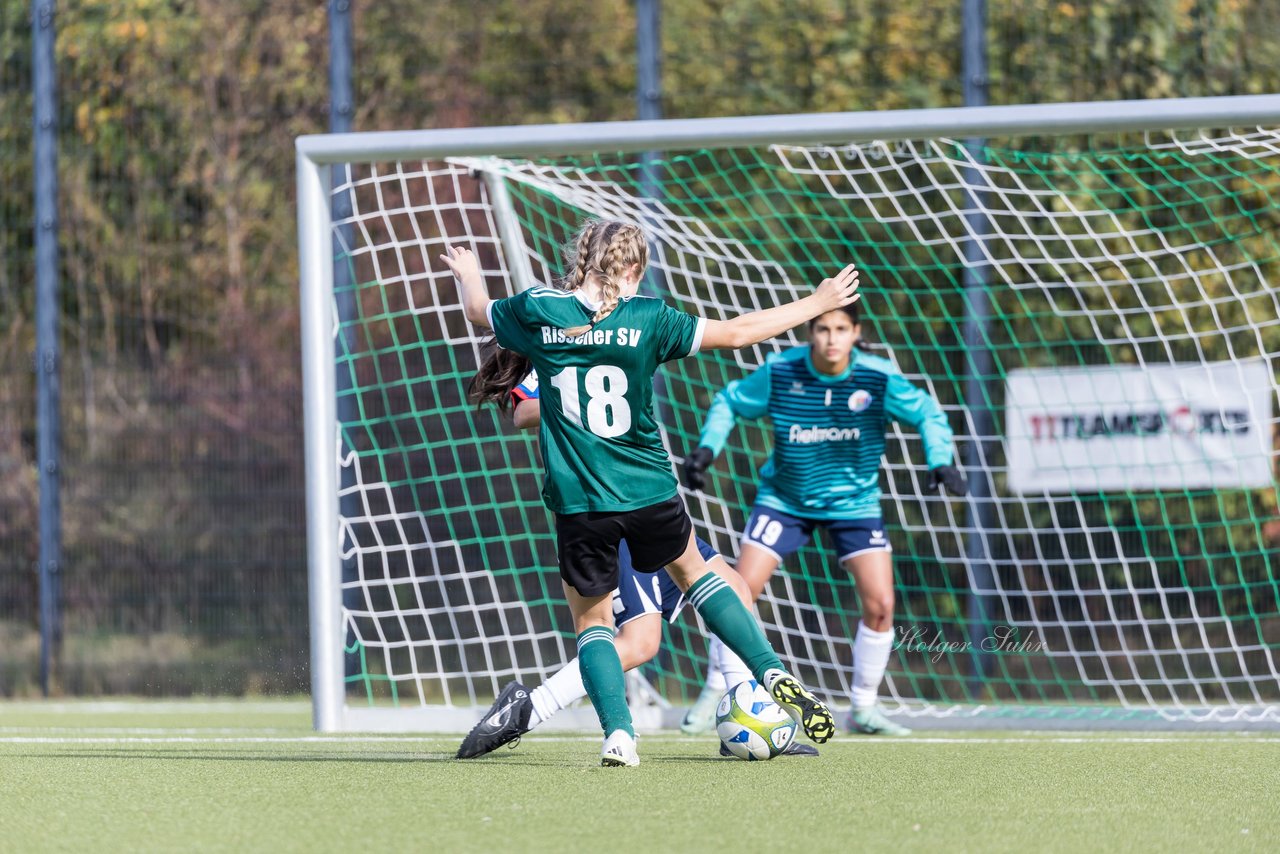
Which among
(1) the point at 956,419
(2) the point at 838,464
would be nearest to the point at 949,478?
(2) the point at 838,464

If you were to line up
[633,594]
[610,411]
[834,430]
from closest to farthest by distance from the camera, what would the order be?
[610,411] < [633,594] < [834,430]

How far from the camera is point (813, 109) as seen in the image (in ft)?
28.5

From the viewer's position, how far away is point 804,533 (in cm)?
601

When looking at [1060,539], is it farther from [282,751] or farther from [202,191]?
[202,191]

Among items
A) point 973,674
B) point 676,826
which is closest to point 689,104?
point 973,674

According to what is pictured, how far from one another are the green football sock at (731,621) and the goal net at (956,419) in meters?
2.73

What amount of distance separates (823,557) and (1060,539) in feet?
3.67

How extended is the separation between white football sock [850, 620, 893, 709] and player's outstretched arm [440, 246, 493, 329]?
218 cm

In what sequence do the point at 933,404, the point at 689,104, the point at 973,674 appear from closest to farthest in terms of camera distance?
the point at 933,404
the point at 973,674
the point at 689,104

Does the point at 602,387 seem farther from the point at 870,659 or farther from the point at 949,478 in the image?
the point at 870,659

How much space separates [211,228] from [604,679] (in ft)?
17.9

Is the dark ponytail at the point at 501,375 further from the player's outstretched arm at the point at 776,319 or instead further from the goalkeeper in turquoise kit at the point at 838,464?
the goalkeeper in turquoise kit at the point at 838,464

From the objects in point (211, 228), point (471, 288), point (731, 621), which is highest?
point (211, 228)

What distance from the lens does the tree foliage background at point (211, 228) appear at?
28.6ft
